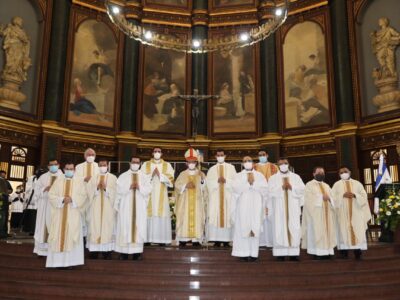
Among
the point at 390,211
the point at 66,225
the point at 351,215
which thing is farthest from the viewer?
the point at 390,211

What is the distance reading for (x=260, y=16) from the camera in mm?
18234

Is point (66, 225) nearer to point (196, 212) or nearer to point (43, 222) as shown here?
point (43, 222)

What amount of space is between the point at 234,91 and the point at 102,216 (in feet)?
37.5

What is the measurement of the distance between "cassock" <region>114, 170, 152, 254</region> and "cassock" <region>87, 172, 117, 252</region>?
0.18m

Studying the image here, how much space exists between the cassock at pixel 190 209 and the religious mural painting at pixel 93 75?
901cm

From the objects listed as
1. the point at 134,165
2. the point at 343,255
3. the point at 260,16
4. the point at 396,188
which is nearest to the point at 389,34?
the point at 260,16

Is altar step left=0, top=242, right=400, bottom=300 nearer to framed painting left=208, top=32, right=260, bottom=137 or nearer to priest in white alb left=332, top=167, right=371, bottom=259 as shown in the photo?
priest in white alb left=332, top=167, right=371, bottom=259

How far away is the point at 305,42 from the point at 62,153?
10.7 meters

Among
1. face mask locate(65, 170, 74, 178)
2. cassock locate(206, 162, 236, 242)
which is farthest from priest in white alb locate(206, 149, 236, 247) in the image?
face mask locate(65, 170, 74, 178)

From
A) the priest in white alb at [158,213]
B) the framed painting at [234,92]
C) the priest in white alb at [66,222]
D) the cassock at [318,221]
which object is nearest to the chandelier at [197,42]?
the priest in white alb at [158,213]

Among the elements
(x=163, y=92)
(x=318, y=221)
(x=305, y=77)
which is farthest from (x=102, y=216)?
(x=305, y=77)

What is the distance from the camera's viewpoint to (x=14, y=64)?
586 inches

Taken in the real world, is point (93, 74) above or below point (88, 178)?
above

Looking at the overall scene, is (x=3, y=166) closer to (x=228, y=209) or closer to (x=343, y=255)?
(x=228, y=209)
